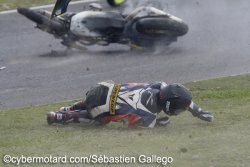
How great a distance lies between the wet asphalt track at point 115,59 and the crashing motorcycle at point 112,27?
343mm

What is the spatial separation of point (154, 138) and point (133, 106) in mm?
1279

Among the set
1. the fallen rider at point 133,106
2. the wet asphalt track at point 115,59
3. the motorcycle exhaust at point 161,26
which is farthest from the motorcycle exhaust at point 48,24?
the fallen rider at point 133,106

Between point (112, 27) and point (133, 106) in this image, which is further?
point (112, 27)

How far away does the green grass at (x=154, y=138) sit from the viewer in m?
11.1

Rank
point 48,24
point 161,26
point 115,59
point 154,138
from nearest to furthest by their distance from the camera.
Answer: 1. point 154,138
2. point 115,59
3. point 161,26
4. point 48,24

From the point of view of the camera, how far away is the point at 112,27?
22453 mm

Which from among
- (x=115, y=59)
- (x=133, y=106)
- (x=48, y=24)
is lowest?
(x=115, y=59)

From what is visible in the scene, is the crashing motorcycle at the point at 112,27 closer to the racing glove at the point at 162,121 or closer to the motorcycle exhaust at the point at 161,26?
the motorcycle exhaust at the point at 161,26

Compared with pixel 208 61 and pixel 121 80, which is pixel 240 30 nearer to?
pixel 208 61

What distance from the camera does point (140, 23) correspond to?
2236cm

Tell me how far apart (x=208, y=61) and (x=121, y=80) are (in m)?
2.95

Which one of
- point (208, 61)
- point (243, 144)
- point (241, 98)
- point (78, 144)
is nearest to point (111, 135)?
point (78, 144)

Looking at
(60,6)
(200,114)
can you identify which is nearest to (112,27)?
(60,6)

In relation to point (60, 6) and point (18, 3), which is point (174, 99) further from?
point (18, 3)
